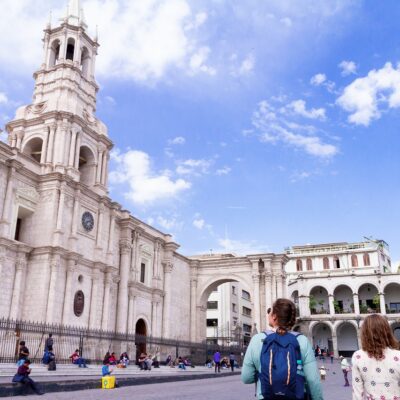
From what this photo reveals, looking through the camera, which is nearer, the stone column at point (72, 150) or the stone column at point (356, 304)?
the stone column at point (72, 150)

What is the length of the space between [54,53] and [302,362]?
3466cm

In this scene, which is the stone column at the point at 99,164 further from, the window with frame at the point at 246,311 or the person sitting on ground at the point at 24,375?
the window with frame at the point at 246,311

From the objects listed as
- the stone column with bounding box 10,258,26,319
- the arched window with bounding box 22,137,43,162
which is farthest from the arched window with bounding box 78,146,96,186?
the stone column with bounding box 10,258,26,319

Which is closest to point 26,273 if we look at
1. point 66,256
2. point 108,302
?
point 66,256

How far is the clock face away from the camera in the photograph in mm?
29047

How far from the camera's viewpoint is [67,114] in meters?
29.8

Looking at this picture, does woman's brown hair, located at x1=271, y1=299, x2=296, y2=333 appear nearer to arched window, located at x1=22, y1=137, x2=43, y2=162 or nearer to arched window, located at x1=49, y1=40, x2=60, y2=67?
arched window, located at x1=22, y1=137, x2=43, y2=162

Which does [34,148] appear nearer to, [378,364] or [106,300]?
[106,300]

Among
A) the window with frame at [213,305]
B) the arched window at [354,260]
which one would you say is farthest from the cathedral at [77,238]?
the arched window at [354,260]

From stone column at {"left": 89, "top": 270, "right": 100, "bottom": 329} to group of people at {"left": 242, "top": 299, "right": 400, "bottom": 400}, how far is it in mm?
25998

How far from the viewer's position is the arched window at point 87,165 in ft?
106

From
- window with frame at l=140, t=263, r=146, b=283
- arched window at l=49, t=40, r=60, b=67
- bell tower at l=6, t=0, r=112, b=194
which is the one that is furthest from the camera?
window with frame at l=140, t=263, r=146, b=283

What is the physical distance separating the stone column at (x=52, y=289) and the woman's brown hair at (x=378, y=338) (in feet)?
76.3

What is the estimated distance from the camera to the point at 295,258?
60219mm
